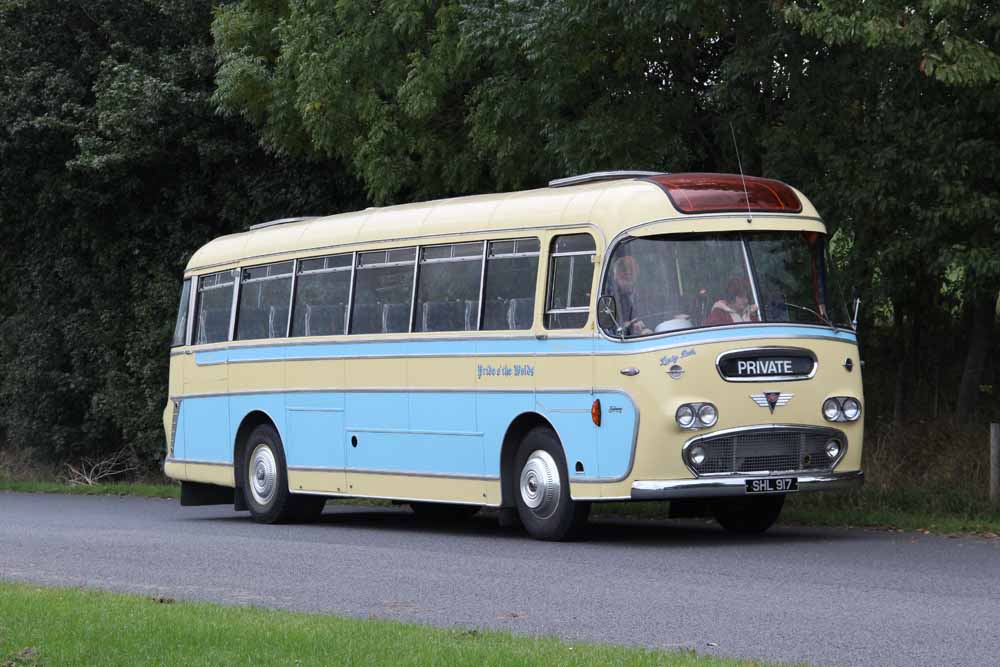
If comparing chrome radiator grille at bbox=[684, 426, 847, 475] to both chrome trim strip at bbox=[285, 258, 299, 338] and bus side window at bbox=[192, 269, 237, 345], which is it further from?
bus side window at bbox=[192, 269, 237, 345]

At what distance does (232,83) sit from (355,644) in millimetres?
18140

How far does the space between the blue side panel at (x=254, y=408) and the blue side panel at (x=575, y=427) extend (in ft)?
15.2

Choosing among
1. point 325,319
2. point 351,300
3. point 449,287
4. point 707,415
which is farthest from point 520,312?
point 325,319

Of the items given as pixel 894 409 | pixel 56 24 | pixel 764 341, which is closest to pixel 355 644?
pixel 764 341

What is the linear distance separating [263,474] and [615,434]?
597cm

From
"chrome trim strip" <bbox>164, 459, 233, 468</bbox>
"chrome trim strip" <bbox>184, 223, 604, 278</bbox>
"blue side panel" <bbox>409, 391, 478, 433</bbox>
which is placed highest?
"chrome trim strip" <bbox>184, 223, 604, 278</bbox>

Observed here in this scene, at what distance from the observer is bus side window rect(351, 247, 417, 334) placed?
17938 millimetres

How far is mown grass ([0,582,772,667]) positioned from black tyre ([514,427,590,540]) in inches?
208

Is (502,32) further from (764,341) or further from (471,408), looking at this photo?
(764,341)

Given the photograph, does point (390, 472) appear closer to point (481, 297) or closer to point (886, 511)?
point (481, 297)

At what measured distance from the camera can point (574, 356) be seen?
51.5 feet

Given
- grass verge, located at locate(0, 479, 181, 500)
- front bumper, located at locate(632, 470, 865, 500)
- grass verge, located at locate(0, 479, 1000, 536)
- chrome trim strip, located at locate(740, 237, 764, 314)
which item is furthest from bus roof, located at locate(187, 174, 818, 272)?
grass verge, located at locate(0, 479, 181, 500)

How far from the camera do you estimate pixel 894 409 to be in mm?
22516

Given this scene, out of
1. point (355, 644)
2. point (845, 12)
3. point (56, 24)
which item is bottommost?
point (355, 644)
